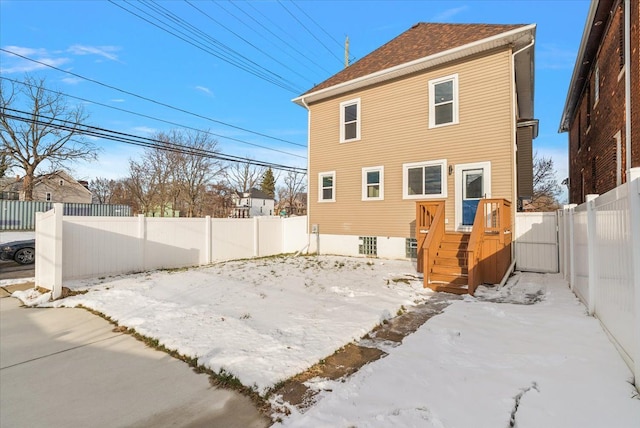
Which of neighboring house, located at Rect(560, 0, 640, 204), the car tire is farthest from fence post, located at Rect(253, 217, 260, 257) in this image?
neighboring house, located at Rect(560, 0, 640, 204)

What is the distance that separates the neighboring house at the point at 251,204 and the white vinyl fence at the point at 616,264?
27.1 metres

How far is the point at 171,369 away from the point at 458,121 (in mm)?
9477

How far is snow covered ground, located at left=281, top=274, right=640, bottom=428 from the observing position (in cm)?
229

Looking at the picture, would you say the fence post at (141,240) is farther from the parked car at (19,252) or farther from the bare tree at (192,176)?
the bare tree at (192,176)

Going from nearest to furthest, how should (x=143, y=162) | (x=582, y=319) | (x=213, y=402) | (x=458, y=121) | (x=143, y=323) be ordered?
1. (x=213, y=402)
2. (x=582, y=319)
3. (x=143, y=323)
4. (x=458, y=121)
5. (x=143, y=162)

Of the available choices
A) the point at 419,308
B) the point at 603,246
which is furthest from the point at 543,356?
the point at 419,308

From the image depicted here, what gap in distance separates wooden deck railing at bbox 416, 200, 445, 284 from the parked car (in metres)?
13.2

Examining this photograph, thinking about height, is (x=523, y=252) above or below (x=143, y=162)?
below

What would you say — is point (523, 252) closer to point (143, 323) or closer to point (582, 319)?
point (582, 319)

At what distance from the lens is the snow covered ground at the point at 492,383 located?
2.29 metres

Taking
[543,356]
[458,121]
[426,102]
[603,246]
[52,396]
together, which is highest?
[426,102]

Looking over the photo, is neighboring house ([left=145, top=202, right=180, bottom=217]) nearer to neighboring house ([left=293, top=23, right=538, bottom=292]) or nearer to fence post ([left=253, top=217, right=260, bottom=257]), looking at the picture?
fence post ([left=253, top=217, right=260, bottom=257])

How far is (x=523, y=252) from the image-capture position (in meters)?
8.77

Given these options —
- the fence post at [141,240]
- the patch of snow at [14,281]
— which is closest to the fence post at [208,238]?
the fence post at [141,240]
